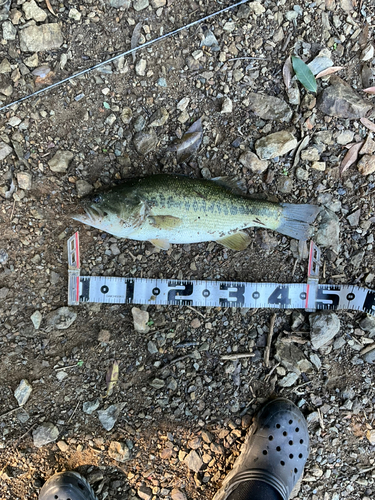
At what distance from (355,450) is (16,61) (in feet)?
18.5

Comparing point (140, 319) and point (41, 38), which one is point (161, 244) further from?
point (41, 38)

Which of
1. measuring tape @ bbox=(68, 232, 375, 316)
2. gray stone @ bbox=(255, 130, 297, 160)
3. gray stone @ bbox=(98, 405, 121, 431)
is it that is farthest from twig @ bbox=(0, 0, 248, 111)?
gray stone @ bbox=(98, 405, 121, 431)

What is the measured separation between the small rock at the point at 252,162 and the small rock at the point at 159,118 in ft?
3.04

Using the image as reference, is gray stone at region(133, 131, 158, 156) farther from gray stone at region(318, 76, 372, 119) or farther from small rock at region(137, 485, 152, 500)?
small rock at region(137, 485, 152, 500)

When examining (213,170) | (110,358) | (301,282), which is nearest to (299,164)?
(213,170)

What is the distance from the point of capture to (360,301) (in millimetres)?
3727

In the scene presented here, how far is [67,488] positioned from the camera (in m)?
3.41

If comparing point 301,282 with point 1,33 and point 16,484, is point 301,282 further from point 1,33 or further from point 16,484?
point 1,33

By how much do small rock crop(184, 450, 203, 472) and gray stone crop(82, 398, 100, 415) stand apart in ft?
3.73

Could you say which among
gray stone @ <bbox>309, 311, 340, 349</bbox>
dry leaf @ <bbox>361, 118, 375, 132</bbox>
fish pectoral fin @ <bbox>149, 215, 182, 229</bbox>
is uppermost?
dry leaf @ <bbox>361, 118, 375, 132</bbox>

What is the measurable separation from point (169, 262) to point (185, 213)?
2.15ft

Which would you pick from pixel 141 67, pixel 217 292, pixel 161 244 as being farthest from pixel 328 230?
pixel 141 67

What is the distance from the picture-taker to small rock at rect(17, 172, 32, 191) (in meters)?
3.51

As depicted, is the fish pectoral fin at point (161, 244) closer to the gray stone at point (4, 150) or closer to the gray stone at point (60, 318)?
the gray stone at point (60, 318)
